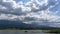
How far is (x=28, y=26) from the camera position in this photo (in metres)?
1.50

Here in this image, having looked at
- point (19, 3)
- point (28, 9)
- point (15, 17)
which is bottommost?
point (15, 17)

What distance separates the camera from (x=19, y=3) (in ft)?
4.92

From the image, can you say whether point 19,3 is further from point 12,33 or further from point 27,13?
point 12,33

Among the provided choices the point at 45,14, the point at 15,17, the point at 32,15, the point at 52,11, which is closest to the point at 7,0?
the point at 15,17

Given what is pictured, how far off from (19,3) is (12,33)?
616mm

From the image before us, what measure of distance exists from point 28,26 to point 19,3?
49cm

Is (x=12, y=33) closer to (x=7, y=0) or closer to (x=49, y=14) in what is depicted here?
(x=7, y=0)

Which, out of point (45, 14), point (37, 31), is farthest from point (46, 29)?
point (45, 14)

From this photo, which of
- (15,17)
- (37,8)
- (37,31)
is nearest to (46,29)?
(37,31)

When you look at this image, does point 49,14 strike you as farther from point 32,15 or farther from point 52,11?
point 32,15

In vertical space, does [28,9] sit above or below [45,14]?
above

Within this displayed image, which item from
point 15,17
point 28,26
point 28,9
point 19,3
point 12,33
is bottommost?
point 12,33

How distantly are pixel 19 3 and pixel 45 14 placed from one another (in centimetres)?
56

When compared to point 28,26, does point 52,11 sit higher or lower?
higher
